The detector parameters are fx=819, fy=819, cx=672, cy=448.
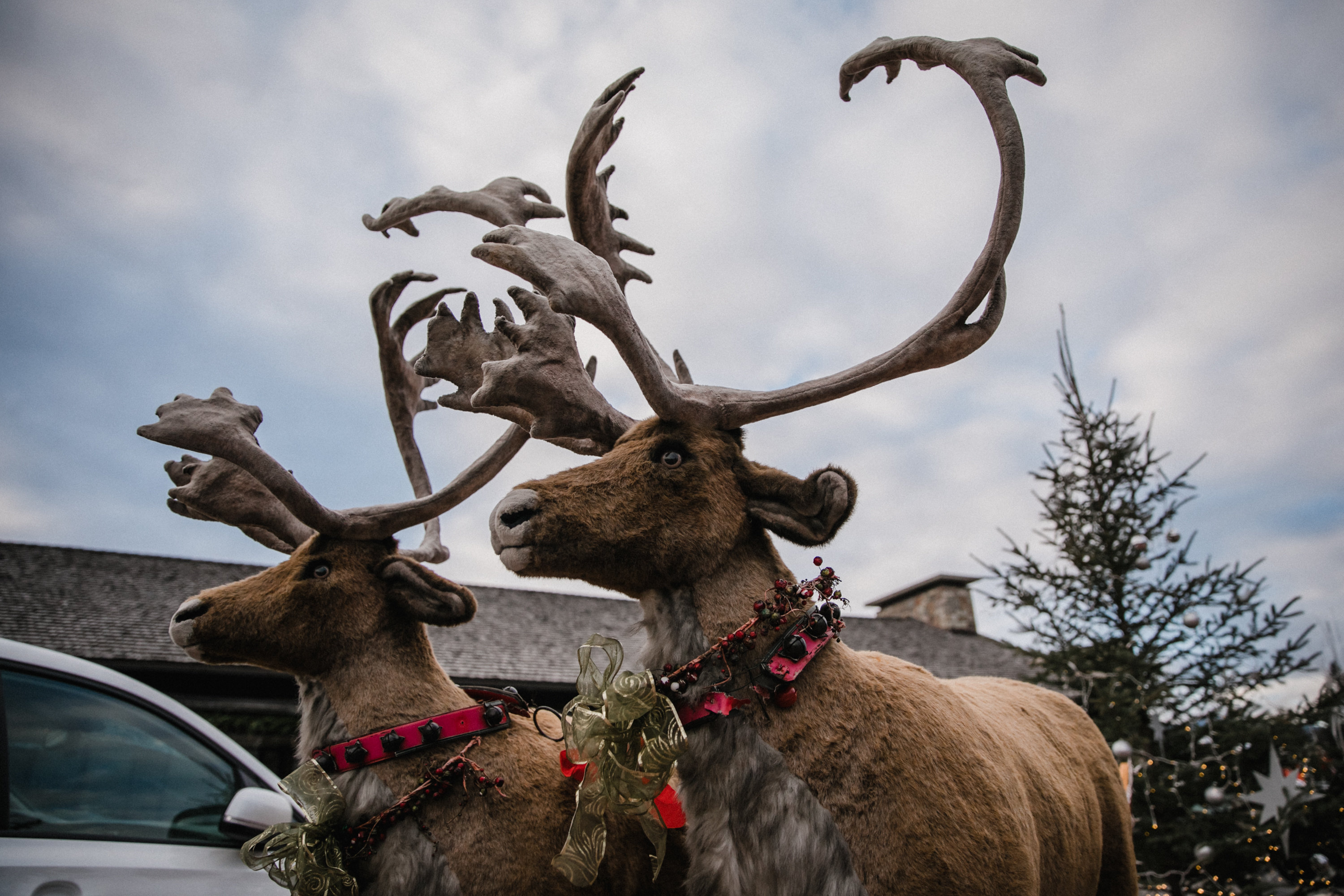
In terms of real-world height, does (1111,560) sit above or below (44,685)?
above

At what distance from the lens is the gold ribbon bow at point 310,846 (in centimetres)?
232

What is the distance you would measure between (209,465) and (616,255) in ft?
6.04

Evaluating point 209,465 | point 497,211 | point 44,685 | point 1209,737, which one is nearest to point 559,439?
point 497,211

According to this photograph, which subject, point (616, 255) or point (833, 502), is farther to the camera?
point (616, 255)

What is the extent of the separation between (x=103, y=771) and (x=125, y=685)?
30cm

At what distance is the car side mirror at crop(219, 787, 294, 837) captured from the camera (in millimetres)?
2812

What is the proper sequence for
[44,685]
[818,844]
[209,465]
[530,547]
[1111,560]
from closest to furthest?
[818,844] < [530,547] < [44,685] < [209,465] < [1111,560]

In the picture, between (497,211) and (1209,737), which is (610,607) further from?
(497,211)

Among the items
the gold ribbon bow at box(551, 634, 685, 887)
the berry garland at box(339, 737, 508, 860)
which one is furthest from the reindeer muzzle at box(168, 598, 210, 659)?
the gold ribbon bow at box(551, 634, 685, 887)

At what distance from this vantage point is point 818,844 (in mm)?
1836

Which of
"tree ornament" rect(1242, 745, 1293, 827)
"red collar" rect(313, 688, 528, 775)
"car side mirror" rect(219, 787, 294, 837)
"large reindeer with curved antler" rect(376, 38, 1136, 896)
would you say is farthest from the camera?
"tree ornament" rect(1242, 745, 1293, 827)

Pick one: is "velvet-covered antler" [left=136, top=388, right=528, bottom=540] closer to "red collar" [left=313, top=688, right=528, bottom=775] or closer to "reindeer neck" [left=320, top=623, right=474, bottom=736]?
"reindeer neck" [left=320, top=623, right=474, bottom=736]

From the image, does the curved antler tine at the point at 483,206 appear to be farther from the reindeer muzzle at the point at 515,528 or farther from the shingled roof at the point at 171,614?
the shingled roof at the point at 171,614

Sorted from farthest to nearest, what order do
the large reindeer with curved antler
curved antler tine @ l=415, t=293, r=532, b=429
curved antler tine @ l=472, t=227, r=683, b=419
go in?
1. curved antler tine @ l=415, t=293, r=532, b=429
2. curved antler tine @ l=472, t=227, r=683, b=419
3. the large reindeer with curved antler
